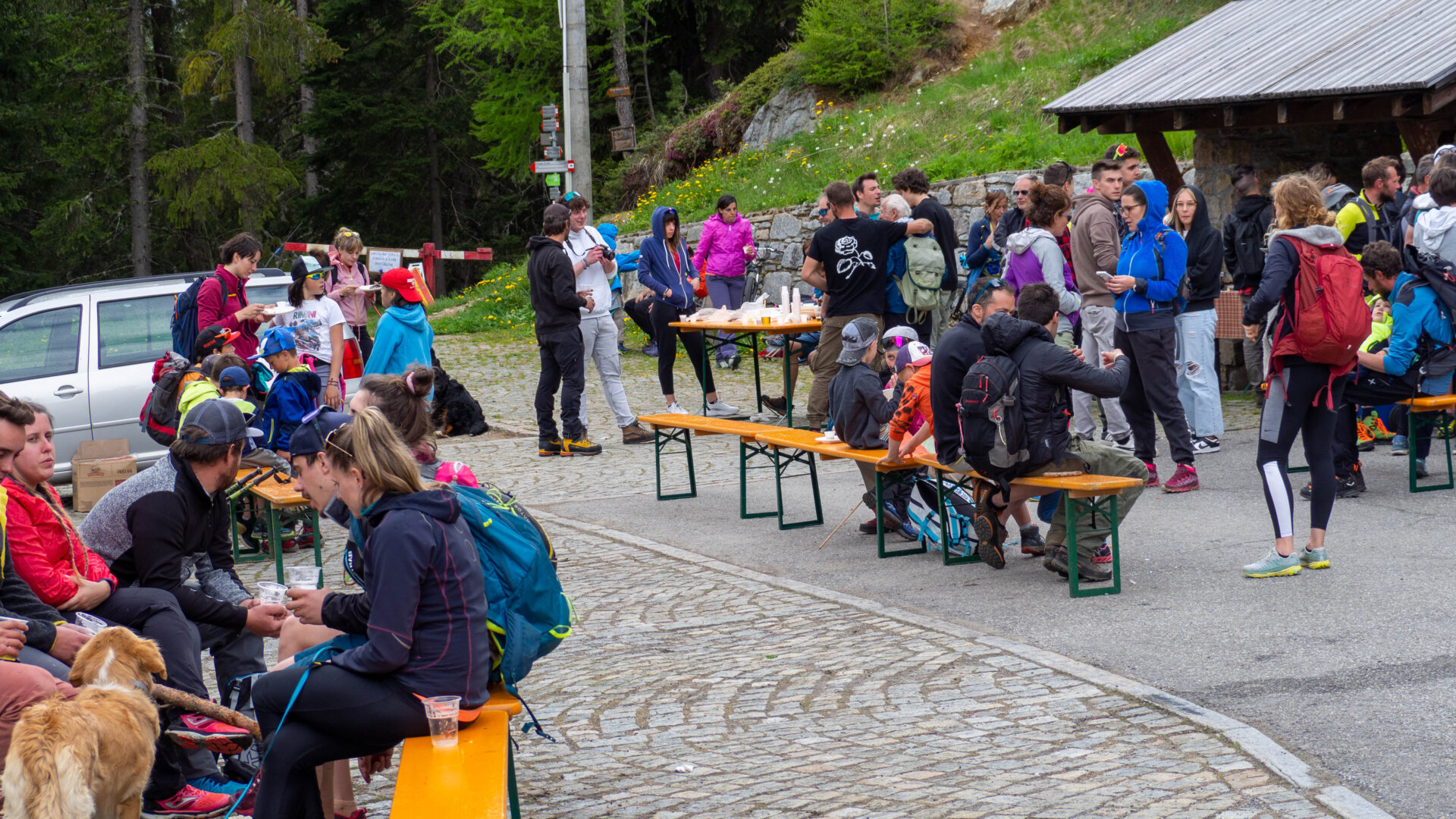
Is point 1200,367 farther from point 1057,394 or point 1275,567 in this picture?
point 1057,394

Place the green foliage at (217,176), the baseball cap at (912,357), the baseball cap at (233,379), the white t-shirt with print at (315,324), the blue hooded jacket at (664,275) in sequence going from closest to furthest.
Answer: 1. the baseball cap at (233,379)
2. the baseball cap at (912,357)
3. the white t-shirt with print at (315,324)
4. the blue hooded jacket at (664,275)
5. the green foliage at (217,176)

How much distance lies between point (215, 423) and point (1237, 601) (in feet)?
15.6

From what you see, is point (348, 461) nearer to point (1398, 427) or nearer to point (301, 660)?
point (301, 660)

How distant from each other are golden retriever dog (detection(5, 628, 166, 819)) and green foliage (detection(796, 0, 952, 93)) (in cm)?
2038

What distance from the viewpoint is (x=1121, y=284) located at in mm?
8797

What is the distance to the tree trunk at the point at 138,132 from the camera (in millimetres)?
30641

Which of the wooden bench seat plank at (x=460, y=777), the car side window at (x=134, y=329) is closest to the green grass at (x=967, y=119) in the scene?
the car side window at (x=134, y=329)

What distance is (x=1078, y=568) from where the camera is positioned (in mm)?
6762

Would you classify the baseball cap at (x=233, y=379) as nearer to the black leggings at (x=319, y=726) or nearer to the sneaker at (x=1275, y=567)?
the black leggings at (x=319, y=726)

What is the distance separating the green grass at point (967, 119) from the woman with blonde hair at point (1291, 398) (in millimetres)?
10524

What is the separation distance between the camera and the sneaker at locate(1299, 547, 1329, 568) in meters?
6.76

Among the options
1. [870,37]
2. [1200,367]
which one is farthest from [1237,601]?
[870,37]

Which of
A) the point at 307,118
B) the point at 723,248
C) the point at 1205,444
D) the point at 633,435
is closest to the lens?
the point at 1205,444

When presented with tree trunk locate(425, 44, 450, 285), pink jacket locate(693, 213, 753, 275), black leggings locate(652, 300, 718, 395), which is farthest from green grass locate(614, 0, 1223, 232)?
tree trunk locate(425, 44, 450, 285)
